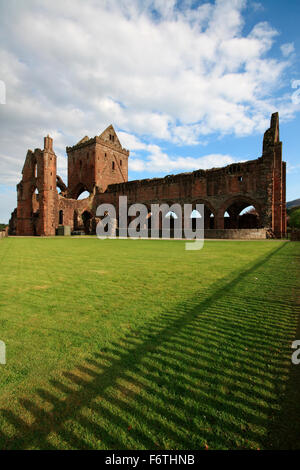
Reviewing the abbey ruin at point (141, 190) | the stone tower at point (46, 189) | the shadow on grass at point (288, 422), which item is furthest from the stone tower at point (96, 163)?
the shadow on grass at point (288, 422)

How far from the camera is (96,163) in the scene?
42.0 metres

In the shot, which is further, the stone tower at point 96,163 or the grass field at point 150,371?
the stone tower at point 96,163

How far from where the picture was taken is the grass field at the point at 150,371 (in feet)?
5.14

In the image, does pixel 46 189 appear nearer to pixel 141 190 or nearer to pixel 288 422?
pixel 141 190

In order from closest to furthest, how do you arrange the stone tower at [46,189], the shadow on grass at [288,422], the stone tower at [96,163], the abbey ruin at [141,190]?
the shadow on grass at [288,422] < the abbey ruin at [141,190] < the stone tower at [46,189] < the stone tower at [96,163]

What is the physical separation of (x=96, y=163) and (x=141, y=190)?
11.7 m

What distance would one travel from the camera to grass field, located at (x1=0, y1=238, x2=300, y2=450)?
1567 mm

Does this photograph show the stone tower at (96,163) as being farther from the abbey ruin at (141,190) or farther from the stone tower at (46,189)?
the stone tower at (46,189)

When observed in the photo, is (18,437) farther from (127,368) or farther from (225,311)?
(225,311)

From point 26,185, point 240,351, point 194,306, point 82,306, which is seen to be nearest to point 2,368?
point 82,306

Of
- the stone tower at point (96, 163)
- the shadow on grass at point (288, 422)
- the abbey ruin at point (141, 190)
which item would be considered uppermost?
the stone tower at point (96, 163)

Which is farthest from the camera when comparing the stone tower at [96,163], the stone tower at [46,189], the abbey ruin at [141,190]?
the stone tower at [96,163]

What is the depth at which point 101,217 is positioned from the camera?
3984 centimetres

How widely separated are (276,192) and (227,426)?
91.4 feet
